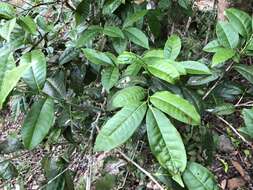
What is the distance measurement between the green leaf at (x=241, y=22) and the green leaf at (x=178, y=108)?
0.38m

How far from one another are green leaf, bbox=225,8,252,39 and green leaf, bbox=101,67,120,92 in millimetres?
340

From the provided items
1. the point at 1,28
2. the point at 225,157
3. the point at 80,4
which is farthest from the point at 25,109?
the point at 225,157

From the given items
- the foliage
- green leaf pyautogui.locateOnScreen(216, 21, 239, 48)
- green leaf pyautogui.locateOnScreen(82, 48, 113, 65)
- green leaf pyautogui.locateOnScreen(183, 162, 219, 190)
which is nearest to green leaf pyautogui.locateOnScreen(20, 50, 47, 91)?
the foliage

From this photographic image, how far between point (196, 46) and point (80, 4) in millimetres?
838

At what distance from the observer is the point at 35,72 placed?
782 mm

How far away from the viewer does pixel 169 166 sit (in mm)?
669

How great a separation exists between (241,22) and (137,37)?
28cm

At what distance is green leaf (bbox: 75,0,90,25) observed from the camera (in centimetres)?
121

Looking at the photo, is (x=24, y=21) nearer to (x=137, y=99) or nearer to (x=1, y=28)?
(x=1, y=28)

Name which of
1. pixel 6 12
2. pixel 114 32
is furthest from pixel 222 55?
pixel 6 12

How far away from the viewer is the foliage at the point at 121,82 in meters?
0.67

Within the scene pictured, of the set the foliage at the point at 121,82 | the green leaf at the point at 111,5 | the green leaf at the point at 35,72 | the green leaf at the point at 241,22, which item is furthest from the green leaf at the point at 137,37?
the green leaf at the point at 35,72

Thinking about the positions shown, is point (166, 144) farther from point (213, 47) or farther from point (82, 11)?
point (82, 11)

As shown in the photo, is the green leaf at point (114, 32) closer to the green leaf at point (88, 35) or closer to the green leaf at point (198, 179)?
the green leaf at point (88, 35)
